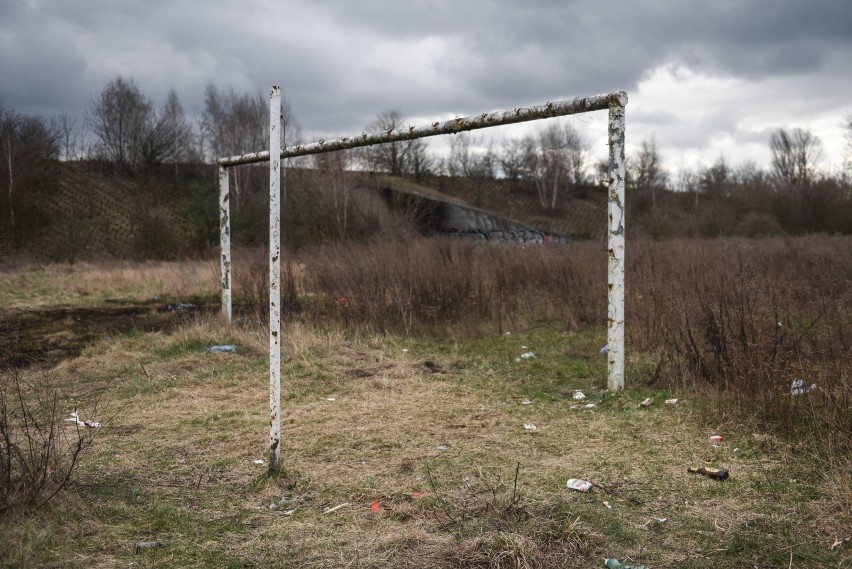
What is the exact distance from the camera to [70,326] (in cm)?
1210

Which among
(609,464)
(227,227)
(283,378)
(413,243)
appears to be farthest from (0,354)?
(609,464)

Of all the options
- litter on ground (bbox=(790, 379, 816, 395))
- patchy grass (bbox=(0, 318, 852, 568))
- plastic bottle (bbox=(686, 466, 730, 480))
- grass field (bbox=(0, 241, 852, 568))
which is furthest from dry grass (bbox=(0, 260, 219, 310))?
plastic bottle (bbox=(686, 466, 730, 480))

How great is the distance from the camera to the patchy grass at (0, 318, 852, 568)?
331 cm

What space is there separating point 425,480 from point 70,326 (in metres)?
10.00

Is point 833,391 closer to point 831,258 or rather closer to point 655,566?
point 655,566

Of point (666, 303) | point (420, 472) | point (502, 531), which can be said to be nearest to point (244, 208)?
point (666, 303)

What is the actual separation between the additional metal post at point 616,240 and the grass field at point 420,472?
35 cm

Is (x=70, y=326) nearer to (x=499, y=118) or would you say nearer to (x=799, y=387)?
(x=499, y=118)

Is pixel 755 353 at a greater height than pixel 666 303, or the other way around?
pixel 666 303

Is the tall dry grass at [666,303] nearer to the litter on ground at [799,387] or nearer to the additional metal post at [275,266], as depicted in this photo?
the litter on ground at [799,387]

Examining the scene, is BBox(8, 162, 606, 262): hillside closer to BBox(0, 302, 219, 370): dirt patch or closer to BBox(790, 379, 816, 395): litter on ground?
BBox(0, 302, 219, 370): dirt patch

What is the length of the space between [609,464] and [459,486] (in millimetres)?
1132

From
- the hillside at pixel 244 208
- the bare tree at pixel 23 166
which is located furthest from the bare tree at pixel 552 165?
the bare tree at pixel 23 166

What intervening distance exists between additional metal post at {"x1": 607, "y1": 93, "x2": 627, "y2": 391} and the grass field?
0.35 m
